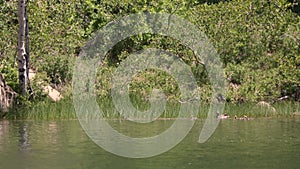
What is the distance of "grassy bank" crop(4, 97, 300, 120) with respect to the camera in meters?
18.1

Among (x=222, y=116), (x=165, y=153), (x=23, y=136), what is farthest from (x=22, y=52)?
(x=165, y=153)

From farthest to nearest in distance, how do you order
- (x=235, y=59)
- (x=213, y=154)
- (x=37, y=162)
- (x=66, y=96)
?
(x=235, y=59) < (x=66, y=96) < (x=213, y=154) < (x=37, y=162)

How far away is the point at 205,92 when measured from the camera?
20562mm

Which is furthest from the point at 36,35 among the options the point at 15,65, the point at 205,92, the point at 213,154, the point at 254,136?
the point at 213,154

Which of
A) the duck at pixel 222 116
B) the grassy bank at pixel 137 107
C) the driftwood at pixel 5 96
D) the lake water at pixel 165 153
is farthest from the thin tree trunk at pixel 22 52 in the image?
the duck at pixel 222 116

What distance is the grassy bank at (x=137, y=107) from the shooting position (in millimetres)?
18125

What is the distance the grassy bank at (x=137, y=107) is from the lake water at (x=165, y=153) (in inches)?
54.7

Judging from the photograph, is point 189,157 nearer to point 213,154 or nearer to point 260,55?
A: point 213,154

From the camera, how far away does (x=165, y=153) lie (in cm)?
1205

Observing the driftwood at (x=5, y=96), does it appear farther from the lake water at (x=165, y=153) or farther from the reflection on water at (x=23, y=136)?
the lake water at (x=165, y=153)

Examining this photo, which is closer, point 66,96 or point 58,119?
point 58,119

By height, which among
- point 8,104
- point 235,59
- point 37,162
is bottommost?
point 37,162

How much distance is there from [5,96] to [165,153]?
751 centimetres

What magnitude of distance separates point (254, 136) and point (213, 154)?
8.56ft
